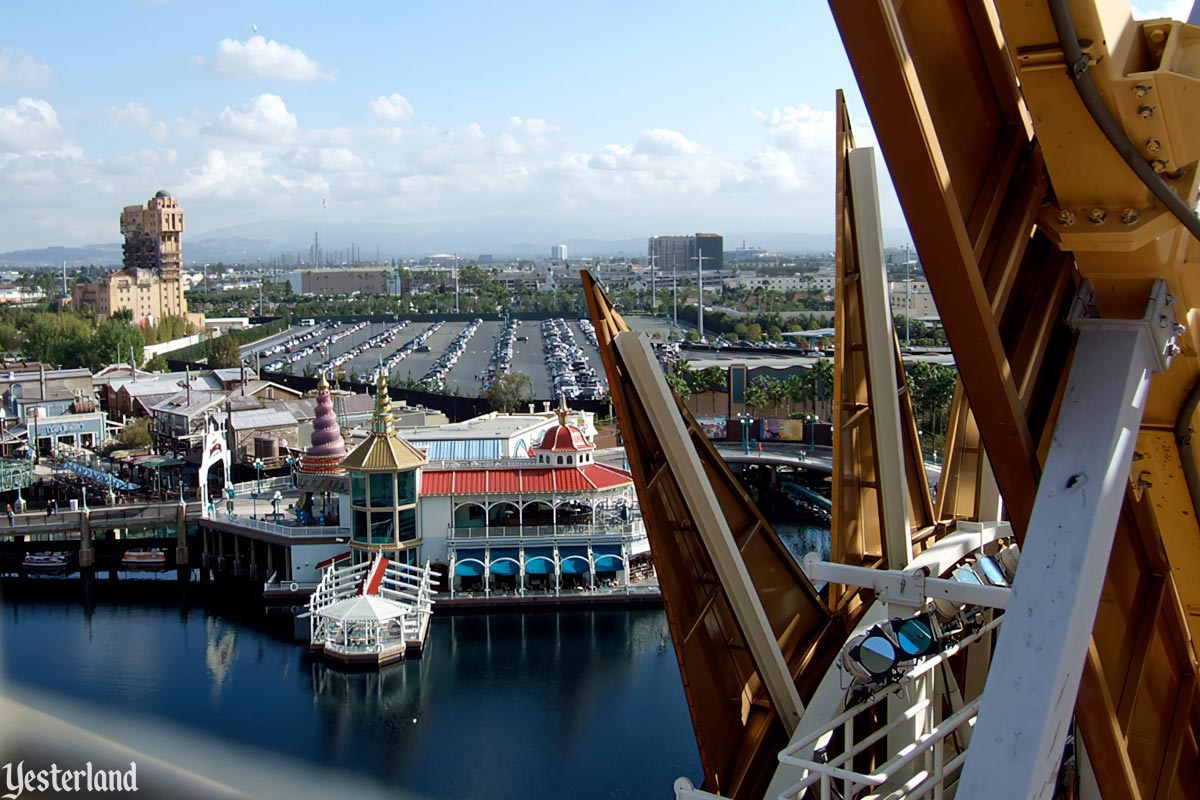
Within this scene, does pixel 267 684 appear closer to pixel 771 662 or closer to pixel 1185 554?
pixel 771 662

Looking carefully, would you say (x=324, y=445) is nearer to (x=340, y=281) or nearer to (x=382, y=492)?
(x=382, y=492)

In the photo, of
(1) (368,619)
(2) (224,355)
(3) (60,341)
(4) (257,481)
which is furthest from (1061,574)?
(3) (60,341)

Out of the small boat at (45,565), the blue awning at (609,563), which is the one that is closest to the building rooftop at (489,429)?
the blue awning at (609,563)

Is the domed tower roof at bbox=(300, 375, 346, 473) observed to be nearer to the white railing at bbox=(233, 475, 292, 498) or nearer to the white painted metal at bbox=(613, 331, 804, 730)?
the white railing at bbox=(233, 475, 292, 498)

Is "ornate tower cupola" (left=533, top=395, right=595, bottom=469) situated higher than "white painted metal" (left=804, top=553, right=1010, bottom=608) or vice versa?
"white painted metal" (left=804, top=553, right=1010, bottom=608)

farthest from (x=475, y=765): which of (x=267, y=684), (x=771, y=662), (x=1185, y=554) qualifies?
(x=1185, y=554)

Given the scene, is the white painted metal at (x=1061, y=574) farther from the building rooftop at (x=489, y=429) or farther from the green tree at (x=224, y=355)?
the green tree at (x=224, y=355)

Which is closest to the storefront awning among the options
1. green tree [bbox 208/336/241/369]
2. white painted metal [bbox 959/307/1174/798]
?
white painted metal [bbox 959/307/1174/798]
